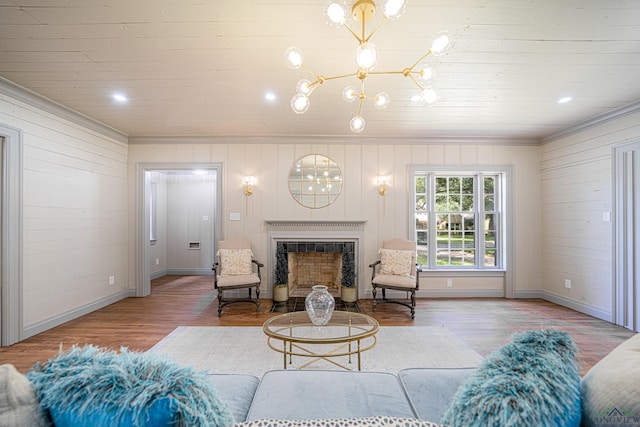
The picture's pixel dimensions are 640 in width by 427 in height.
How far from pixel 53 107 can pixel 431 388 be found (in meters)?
4.67

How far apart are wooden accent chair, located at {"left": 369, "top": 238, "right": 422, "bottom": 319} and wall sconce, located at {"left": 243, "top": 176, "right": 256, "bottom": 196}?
221cm

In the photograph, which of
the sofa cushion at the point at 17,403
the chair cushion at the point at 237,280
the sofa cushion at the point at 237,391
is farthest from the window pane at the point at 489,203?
the sofa cushion at the point at 17,403

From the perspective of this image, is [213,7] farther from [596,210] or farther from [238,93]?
[596,210]

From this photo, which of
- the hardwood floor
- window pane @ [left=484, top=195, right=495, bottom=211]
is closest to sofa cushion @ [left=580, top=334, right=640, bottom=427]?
the hardwood floor

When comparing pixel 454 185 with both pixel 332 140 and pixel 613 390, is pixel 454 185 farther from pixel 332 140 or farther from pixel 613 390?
pixel 613 390

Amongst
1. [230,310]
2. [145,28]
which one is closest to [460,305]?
[230,310]

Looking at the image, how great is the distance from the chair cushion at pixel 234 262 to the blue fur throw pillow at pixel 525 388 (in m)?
3.78

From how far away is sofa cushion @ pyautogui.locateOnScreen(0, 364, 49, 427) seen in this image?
67cm

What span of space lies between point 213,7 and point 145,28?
1.94 feet

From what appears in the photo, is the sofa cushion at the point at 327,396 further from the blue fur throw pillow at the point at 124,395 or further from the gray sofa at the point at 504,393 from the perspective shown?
the blue fur throw pillow at the point at 124,395

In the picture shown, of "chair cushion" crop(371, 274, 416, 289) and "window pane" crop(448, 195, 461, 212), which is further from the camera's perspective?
"window pane" crop(448, 195, 461, 212)

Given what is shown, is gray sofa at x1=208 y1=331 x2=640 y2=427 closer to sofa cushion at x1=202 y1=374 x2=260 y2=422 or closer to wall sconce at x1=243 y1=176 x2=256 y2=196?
sofa cushion at x1=202 y1=374 x2=260 y2=422

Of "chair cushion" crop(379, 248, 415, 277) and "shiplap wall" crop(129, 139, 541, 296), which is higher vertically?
"shiplap wall" crop(129, 139, 541, 296)

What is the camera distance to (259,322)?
372cm
